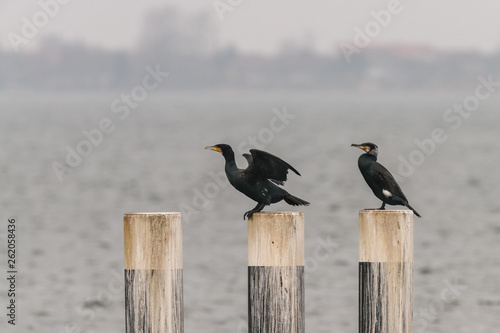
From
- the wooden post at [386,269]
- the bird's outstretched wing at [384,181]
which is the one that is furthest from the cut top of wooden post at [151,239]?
the bird's outstretched wing at [384,181]

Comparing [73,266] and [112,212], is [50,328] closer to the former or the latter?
[73,266]

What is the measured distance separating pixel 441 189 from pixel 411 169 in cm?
581

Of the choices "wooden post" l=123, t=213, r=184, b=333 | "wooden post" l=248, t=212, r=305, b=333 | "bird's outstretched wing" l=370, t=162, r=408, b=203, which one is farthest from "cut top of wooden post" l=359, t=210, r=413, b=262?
"wooden post" l=123, t=213, r=184, b=333

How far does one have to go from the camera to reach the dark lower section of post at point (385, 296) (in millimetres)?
7660

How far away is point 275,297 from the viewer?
755 cm

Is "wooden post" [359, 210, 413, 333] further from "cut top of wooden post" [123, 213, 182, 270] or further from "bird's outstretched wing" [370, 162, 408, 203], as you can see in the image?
"cut top of wooden post" [123, 213, 182, 270]
